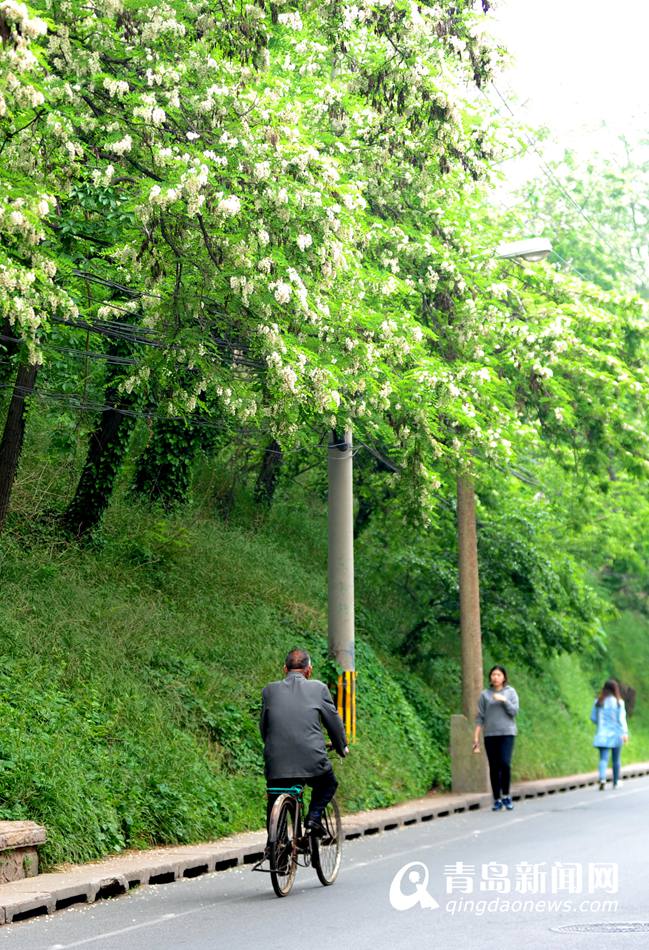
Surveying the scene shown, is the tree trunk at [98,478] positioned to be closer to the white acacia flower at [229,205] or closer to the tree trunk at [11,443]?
the tree trunk at [11,443]

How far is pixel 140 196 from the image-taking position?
1183 centimetres

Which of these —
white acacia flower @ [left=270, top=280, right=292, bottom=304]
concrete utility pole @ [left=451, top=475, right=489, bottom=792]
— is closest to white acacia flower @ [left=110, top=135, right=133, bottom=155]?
white acacia flower @ [left=270, top=280, right=292, bottom=304]

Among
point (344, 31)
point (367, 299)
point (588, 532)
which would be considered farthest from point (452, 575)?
point (344, 31)

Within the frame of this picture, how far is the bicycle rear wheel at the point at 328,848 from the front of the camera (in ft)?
36.0

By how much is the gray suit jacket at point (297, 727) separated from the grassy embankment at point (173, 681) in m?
2.14

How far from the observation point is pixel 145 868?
11414mm

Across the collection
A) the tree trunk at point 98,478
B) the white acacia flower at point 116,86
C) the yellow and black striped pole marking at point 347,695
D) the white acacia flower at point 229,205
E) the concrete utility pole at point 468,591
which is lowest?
the yellow and black striped pole marking at point 347,695

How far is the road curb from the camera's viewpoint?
391 inches

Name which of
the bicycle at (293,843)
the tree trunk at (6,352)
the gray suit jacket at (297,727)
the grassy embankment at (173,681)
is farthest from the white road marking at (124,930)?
the tree trunk at (6,352)

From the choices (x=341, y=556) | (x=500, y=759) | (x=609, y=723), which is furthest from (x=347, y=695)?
(x=609, y=723)

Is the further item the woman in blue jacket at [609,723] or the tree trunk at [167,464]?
the woman in blue jacket at [609,723]

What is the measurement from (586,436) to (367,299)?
22.9 ft

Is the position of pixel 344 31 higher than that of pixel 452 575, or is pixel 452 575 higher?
pixel 344 31

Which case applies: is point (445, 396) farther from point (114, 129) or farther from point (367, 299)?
point (114, 129)
